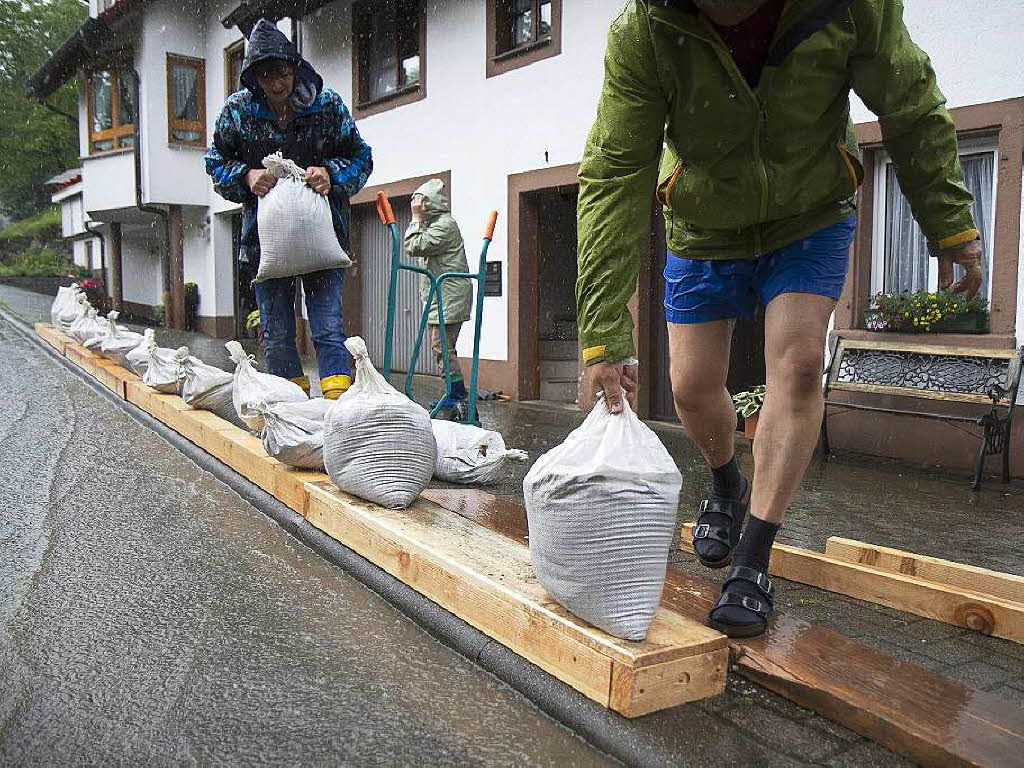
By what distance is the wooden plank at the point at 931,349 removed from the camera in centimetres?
558

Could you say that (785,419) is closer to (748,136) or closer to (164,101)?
(748,136)

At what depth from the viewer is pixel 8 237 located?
50.9 meters

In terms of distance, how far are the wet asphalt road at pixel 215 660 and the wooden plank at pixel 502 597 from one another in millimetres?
128

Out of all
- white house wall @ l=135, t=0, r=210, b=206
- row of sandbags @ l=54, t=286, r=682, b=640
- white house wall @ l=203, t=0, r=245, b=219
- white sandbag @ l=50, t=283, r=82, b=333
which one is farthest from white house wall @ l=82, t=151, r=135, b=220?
row of sandbags @ l=54, t=286, r=682, b=640

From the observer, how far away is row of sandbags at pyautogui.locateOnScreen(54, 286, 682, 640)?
6.98 ft

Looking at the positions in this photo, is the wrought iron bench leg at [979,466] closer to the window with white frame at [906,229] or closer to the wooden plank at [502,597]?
the window with white frame at [906,229]

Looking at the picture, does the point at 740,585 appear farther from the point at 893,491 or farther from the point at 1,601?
the point at 893,491

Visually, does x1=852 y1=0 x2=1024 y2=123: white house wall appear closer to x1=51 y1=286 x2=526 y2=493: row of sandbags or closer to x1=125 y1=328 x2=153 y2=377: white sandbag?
x1=51 y1=286 x2=526 y2=493: row of sandbags

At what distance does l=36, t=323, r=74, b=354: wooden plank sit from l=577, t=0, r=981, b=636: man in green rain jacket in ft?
34.9

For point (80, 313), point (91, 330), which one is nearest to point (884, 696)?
point (91, 330)

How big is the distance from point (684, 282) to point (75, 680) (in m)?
1.99

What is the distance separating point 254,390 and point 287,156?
4.38 ft

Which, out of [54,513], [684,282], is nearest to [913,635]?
[684,282]

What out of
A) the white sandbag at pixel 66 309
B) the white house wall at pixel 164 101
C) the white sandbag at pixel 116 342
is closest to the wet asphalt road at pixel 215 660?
the white sandbag at pixel 116 342
